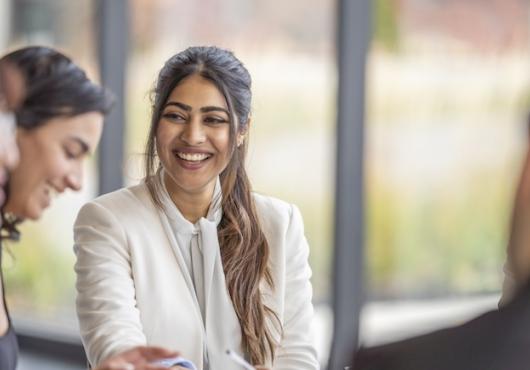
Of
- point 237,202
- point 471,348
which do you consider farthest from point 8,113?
→ point 471,348

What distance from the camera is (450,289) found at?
457 centimetres

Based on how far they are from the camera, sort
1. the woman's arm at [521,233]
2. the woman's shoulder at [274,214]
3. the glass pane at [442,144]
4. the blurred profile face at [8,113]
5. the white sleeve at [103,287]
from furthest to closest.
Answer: the glass pane at [442,144] < the woman's shoulder at [274,214] < the white sleeve at [103,287] < the blurred profile face at [8,113] < the woman's arm at [521,233]

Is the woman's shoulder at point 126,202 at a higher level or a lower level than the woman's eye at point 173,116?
lower

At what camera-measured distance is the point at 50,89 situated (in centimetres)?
185

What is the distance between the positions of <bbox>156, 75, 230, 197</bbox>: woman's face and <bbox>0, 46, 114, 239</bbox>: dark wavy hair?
1.08 ft

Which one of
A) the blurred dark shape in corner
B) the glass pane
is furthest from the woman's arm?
the glass pane

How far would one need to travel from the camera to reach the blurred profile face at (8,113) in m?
1.81

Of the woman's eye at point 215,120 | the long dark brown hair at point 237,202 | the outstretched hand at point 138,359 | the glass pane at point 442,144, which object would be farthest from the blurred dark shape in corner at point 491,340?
the glass pane at point 442,144

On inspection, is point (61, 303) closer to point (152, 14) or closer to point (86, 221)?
point (152, 14)


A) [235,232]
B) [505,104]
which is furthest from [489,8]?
[235,232]

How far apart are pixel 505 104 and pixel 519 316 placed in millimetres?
2757

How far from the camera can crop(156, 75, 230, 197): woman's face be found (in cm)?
223

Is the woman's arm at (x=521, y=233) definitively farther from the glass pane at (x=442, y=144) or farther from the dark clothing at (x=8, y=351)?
the glass pane at (x=442, y=144)

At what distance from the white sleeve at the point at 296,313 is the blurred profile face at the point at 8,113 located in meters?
0.81
